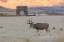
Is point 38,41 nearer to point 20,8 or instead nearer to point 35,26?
point 35,26

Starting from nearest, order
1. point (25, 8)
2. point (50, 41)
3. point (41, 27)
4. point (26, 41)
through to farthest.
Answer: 1. point (26, 41)
2. point (50, 41)
3. point (41, 27)
4. point (25, 8)

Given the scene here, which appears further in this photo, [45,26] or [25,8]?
[25,8]

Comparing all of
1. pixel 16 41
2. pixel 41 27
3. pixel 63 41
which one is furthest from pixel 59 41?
pixel 41 27

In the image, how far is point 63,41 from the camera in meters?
17.4

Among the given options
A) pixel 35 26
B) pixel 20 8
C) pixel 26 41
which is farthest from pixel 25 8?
pixel 26 41

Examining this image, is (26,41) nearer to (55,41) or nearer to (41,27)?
(55,41)

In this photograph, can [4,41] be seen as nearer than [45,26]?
Yes

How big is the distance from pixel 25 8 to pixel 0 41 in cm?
9830

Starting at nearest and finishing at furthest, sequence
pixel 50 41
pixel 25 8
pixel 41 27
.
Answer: pixel 50 41
pixel 41 27
pixel 25 8

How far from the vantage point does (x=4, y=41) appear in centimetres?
1872

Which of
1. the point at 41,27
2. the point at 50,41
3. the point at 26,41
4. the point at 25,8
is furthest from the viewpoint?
the point at 25,8

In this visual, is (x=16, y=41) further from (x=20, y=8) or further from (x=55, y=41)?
(x=20, y=8)

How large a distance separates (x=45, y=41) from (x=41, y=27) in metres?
5.12

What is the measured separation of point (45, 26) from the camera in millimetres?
23938
